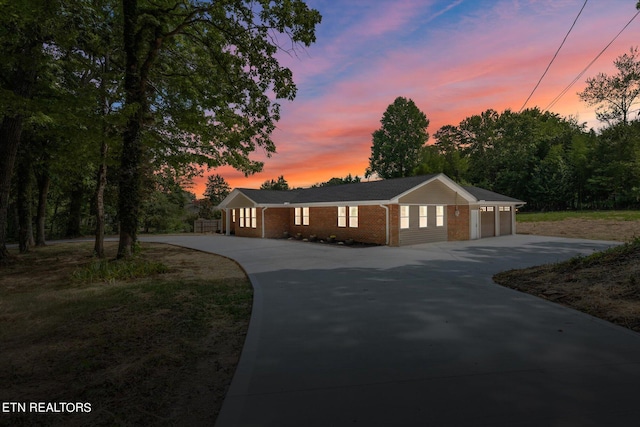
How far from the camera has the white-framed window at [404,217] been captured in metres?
18.4

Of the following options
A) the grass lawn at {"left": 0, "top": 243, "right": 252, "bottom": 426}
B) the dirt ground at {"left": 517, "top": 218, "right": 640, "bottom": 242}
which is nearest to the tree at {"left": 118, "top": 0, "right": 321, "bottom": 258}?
the grass lawn at {"left": 0, "top": 243, "right": 252, "bottom": 426}

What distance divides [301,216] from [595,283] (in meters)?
18.6

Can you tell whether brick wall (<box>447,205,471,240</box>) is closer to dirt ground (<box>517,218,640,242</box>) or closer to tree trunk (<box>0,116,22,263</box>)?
dirt ground (<box>517,218,640,242</box>)

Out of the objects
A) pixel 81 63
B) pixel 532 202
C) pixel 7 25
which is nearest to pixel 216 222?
pixel 81 63

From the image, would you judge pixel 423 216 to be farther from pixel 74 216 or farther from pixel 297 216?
pixel 74 216

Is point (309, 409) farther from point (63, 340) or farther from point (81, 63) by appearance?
point (81, 63)

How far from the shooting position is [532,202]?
5078 cm

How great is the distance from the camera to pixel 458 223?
2159cm

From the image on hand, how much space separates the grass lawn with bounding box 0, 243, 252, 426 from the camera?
10.3 ft

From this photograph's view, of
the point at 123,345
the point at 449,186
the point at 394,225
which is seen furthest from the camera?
the point at 449,186

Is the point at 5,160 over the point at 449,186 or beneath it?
over

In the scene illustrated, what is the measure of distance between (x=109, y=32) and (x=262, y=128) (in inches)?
282

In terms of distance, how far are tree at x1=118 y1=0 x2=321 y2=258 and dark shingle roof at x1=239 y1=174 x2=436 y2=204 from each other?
6.86 metres

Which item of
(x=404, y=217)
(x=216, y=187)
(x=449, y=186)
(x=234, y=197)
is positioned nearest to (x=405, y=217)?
(x=404, y=217)
